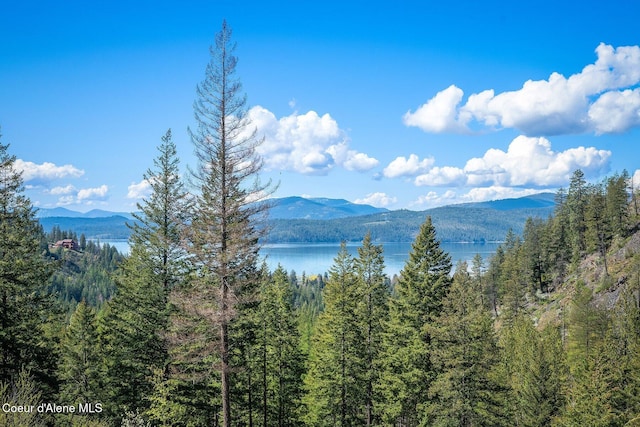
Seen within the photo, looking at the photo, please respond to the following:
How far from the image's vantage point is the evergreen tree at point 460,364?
19188 mm

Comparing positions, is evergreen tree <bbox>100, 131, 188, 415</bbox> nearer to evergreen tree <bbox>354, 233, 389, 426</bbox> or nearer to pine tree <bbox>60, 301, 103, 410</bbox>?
pine tree <bbox>60, 301, 103, 410</bbox>

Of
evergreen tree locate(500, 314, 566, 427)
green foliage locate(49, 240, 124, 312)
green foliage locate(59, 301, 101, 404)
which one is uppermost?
green foliage locate(59, 301, 101, 404)

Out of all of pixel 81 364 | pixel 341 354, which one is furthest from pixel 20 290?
pixel 341 354

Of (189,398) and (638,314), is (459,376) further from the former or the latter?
(638,314)

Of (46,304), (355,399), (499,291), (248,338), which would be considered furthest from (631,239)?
(46,304)

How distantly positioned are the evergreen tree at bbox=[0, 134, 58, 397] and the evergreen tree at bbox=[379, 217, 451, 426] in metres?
15.7

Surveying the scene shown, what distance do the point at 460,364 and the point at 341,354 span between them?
20.9ft

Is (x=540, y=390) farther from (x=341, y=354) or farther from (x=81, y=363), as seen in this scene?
(x=81, y=363)

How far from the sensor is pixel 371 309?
2445 centimetres

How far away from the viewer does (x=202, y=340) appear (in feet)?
51.5

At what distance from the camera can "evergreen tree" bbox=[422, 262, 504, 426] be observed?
19.2m

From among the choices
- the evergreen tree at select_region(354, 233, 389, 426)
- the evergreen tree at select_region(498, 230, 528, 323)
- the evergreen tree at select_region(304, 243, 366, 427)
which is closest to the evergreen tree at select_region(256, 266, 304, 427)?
the evergreen tree at select_region(304, 243, 366, 427)

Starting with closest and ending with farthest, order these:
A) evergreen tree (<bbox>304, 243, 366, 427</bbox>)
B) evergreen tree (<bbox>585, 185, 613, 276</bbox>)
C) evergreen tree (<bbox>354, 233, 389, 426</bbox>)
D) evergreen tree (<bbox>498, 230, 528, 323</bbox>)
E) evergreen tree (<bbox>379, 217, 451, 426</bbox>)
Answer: evergreen tree (<bbox>379, 217, 451, 426</bbox>), evergreen tree (<bbox>304, 243, 366, 427</bbox>), evergreen tree (<bbox>354, 233, 389, 426</bbox>), evergreen tree (<bbox>585, 185, 613, 276</bbox>), evergreen tree (<bbox>498, 230, 528, 323</bbox>)

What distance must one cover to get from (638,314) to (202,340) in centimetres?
3707
